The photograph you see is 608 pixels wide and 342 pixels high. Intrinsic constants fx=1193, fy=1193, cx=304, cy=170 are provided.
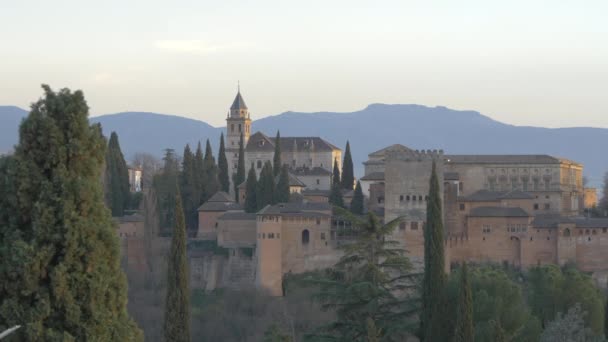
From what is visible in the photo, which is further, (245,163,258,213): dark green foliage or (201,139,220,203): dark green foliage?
(201,139,220,203): dark green foliage

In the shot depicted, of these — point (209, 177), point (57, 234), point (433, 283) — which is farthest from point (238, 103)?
point (57, 234)

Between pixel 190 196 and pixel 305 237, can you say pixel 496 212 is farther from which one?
pixel 190 196

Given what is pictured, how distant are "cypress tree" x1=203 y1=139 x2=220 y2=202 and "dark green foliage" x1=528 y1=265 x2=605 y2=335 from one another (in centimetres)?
2068

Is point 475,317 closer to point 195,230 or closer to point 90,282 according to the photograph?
point 90,282

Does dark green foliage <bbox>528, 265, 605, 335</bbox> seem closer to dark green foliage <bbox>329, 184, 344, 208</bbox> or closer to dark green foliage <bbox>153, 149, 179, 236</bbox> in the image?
dark green foliage <bbox>329, 184, 344, 208</bbox>

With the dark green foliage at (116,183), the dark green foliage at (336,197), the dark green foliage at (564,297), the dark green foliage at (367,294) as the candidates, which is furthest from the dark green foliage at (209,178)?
the dark green foliage at (367,294)

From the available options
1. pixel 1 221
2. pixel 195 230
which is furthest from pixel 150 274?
pixel 1 221

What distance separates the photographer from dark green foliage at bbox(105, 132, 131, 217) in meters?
52.1

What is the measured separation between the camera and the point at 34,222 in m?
11.5

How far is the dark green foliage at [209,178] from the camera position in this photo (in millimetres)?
55656

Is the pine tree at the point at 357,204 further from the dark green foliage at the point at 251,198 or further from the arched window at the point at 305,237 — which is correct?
the dark green foliage at the point at 251,198

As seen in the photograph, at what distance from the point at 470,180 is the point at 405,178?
36.0 ft

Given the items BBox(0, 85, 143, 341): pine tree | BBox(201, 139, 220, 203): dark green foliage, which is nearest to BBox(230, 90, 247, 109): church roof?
BBox(201, 139, 220, 203): dark green foliage

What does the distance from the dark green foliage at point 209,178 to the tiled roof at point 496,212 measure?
13063 millimetres
